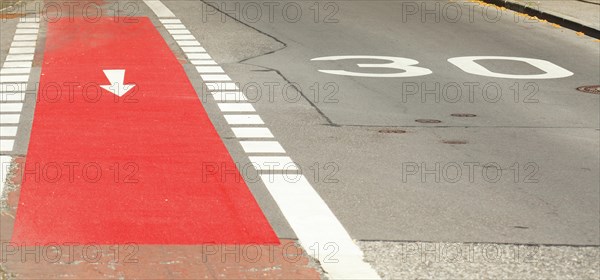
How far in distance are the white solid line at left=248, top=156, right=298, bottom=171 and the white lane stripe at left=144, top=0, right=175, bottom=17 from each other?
1313cm

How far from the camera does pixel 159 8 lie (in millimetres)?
26219

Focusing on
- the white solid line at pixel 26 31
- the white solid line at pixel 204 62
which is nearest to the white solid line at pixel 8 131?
the white solid line at pixel 204 62

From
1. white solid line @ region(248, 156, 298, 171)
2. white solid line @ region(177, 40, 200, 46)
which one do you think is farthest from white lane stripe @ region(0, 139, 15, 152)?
white solid line @ region(177, 40, 200, 46)

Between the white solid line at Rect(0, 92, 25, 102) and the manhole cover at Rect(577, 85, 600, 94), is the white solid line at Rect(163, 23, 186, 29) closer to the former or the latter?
the white solid line at Rect(0, 92, 25, 102)

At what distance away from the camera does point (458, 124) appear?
47.6ft

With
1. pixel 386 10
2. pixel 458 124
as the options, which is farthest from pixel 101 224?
pixel 386 10

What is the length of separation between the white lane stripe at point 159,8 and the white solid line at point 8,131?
1136 centimetres

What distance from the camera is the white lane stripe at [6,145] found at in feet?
41.3

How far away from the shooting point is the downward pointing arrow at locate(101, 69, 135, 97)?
16.1 meters

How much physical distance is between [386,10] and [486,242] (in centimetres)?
1757

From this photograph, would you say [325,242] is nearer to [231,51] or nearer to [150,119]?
[150,119]

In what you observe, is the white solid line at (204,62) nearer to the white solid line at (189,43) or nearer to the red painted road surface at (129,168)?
the red painted road surface at (129,168)

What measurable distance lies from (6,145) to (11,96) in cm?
314

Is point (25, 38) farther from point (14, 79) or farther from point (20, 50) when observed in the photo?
point (14, 79)
